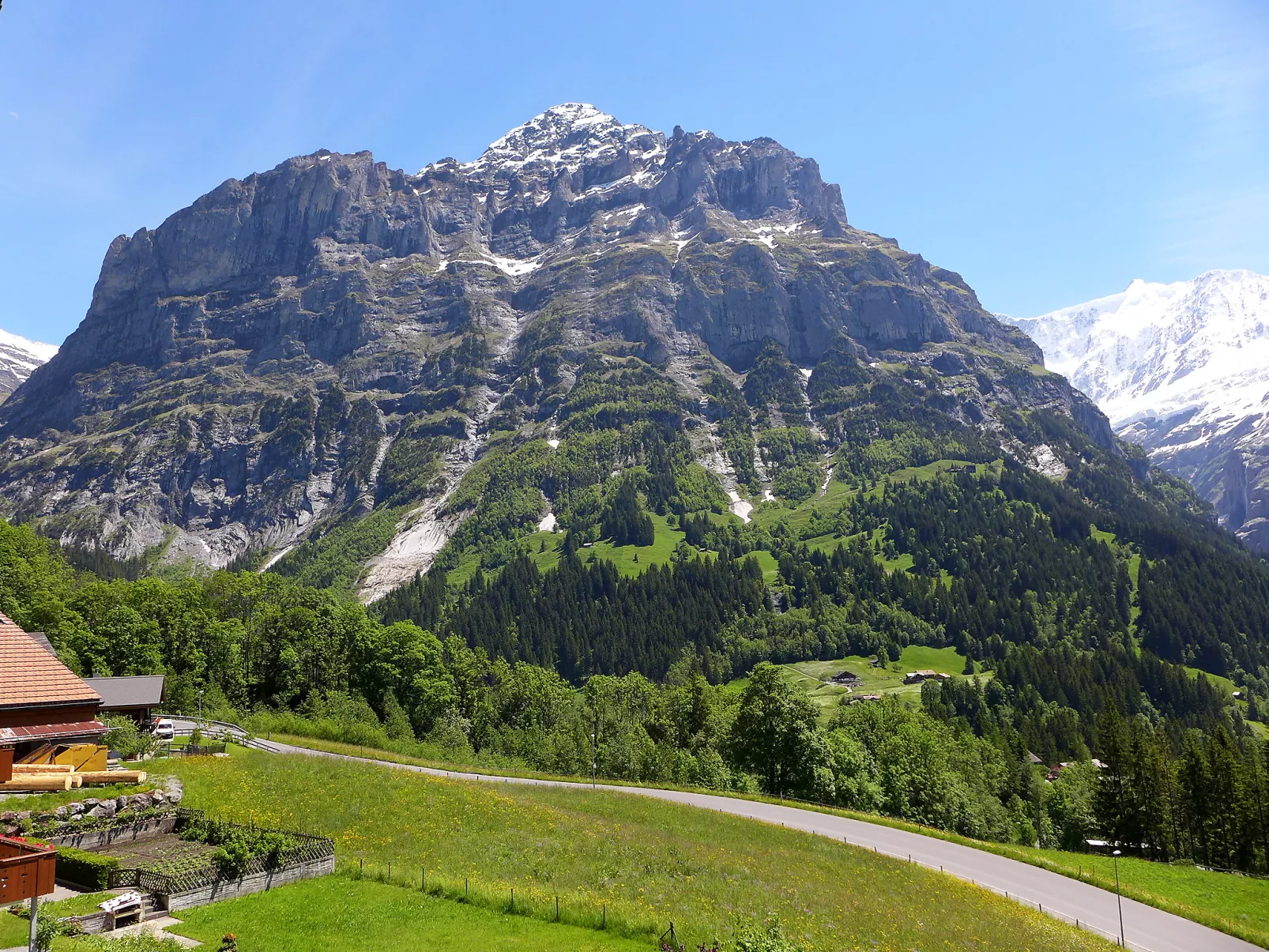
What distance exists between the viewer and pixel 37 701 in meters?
40.3

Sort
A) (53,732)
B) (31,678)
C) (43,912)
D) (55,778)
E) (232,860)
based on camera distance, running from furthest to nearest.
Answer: (31,678)
(53,732)
(55,778)
(232,860)
(43,912)

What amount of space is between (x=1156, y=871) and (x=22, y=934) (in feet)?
251

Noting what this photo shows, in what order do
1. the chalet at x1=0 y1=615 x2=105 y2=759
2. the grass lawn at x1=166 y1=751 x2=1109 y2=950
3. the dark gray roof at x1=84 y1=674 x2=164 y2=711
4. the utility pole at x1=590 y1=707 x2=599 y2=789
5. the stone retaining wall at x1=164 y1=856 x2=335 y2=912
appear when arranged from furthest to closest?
the utility pole at x1=590 y1=707 x2=599 y2=789
the dark gray roof at x1=84 y1=674 x2=164 y2=711
the chalet at x1=0 y1=615 x2=105 y2=759
the grass lawn at x1=166 y1=751 x2=1109 y2=950
the stone retaining wall at x1=164 y1=856 x2=335 y2=912

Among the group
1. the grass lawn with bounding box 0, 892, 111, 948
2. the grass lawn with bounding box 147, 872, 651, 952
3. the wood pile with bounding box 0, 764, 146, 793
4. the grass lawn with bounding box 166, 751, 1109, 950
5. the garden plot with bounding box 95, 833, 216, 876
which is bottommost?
the grass lawn with bounding box 166, 751, 1109, 950

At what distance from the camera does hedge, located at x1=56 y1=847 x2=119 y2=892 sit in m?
28.2

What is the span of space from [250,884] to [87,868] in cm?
584

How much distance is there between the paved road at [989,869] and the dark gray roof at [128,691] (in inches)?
164


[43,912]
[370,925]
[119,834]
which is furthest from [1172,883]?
[43,912]

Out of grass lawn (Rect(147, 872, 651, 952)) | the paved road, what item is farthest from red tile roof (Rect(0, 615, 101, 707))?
grass lawn (Rect(147, 872, 651, 952))

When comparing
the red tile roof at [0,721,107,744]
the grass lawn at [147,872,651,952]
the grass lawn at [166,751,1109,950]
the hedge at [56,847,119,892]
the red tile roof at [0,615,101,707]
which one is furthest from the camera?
the red tile roof at [0,615,101,707]

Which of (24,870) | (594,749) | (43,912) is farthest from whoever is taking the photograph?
(594,749)

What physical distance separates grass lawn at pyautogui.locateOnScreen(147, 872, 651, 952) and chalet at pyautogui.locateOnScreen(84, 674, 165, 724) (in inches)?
1578

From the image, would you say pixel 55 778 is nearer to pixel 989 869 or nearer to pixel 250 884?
pixel 250 884

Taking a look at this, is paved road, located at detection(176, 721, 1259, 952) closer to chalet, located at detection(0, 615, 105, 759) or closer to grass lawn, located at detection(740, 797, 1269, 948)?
grass lawn, located at detection(740, 797, 1269, 948)
